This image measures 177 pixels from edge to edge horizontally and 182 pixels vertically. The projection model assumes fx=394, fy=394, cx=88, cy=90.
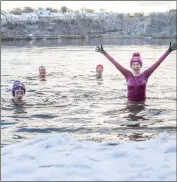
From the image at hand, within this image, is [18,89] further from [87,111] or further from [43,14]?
[43,14]

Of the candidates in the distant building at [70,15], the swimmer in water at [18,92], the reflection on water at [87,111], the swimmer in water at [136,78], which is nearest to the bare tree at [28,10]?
the distant building at [70,15]

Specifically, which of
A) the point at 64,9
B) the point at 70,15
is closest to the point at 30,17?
the point at 70,15

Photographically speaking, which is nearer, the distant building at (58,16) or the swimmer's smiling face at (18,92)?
the swimmer's smiling face at (18,92)

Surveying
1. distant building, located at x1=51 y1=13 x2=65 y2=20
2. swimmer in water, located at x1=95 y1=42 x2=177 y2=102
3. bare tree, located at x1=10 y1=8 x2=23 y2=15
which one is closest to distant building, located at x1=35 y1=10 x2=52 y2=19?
distant building, located at x1=51 y1=13 x2=65 y2=20

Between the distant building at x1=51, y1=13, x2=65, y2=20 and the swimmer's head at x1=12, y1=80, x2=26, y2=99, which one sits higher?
the distant building at x1=51, y1=13, x2=65, y2=20

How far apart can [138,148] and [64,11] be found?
177695mm

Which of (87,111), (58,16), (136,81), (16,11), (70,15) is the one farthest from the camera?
(16,11)

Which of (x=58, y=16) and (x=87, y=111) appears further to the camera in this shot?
(x=58, y=16)

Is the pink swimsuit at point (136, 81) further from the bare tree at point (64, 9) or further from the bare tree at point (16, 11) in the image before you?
the bare tree at point (64, 9)

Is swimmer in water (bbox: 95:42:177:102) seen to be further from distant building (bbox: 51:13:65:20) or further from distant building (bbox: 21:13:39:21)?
distant building (bbox: 51:13:65:20)

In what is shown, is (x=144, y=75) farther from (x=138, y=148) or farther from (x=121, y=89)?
(x=138, y=148)

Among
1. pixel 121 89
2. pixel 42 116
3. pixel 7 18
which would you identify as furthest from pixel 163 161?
pixel 7 18

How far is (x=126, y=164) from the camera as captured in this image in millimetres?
4914

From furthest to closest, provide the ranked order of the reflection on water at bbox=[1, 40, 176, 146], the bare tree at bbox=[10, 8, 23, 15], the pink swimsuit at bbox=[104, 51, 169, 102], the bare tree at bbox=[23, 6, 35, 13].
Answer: the bare tree at bbox=[23, 6, 35, 13], the bare tree at bbox=[10, 8, 23, 15], the pink swimsuit at bbox=[104, 51, 169, 102], the reflection on water at bbox=[1, 40, 176, 146]
